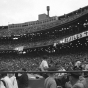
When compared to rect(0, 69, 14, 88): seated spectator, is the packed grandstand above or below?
above

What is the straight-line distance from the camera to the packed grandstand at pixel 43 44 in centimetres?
4047

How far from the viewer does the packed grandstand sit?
40.5 m

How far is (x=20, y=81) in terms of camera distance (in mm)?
6254

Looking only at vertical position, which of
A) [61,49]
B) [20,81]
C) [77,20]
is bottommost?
[20,81]

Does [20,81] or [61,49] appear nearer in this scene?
[20,81]

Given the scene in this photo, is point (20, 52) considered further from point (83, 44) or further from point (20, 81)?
point (20, 81)

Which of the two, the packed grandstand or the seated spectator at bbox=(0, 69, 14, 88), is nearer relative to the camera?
the seated spectator at bbox=(0, 69, 14, 88)

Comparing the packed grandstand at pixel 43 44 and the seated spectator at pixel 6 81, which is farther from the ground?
the packed grandstand at pixel 43 44

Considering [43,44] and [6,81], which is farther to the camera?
[43,44]

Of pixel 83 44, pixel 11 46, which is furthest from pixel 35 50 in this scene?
pixel 83 44

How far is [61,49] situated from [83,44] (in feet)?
26.0

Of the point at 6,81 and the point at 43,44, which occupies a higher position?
the point at 43,44

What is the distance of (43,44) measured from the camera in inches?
1946

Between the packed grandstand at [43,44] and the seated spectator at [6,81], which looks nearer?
the seated spectator at [6,81]
